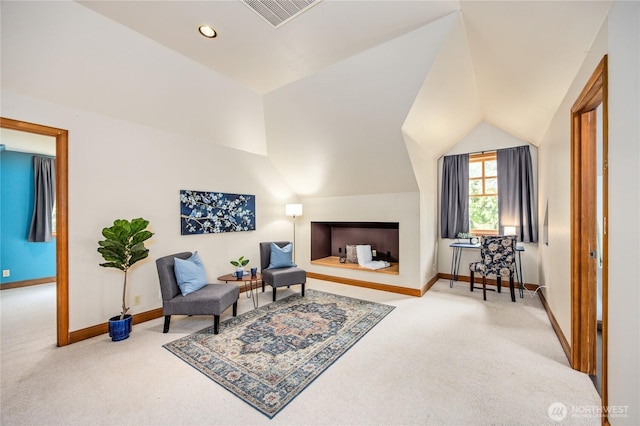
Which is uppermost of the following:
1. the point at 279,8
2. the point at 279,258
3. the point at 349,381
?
the point at 279,8

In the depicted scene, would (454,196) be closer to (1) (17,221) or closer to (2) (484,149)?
(2) (484,149)

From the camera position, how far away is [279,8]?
2.03m

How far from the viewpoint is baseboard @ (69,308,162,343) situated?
2.74 meters

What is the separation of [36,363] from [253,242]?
2.88m

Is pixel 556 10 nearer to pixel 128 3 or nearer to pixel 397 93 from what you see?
pixel 397 93

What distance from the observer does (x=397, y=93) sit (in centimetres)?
294

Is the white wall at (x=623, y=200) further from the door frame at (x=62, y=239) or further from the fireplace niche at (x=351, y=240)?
the door frame at (x=62, y=239)

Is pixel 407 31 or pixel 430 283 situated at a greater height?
pixel 407 31

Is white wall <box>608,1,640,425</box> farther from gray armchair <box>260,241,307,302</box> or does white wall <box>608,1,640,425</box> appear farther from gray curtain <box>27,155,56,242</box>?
gray curtain <box>27,155,56,242</box>

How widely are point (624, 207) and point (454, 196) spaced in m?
3.92

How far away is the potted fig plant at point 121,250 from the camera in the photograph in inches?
106

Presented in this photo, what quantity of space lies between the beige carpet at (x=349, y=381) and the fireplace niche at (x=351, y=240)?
6.91ft

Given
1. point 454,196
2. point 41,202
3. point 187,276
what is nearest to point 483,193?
point 454,196

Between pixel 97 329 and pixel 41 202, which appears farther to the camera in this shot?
pixel 41 202
